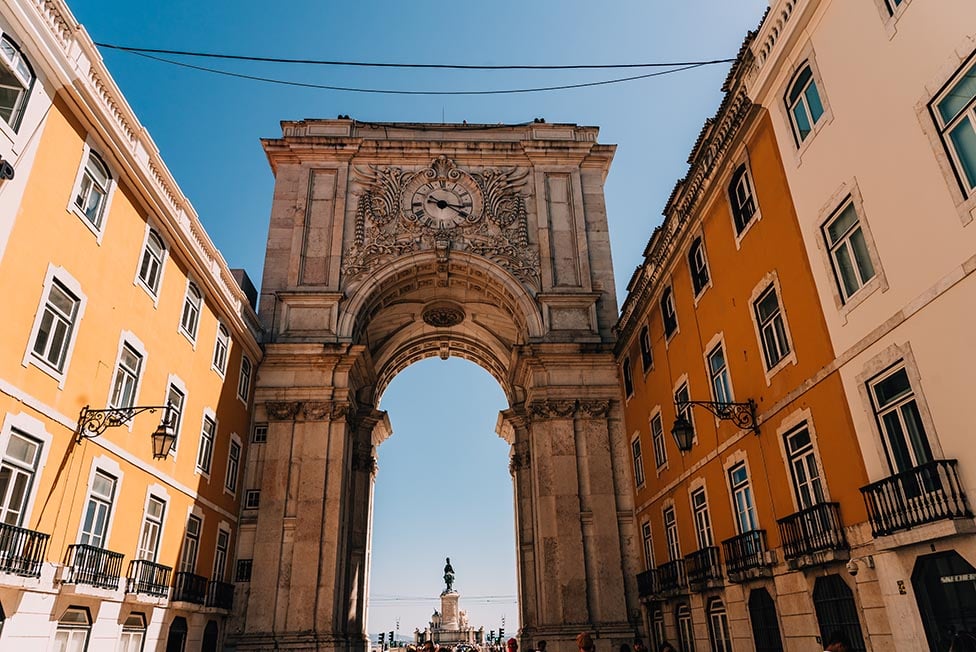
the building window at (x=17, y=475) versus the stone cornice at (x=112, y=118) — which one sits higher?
the stone cornice at (x=112, y=118)

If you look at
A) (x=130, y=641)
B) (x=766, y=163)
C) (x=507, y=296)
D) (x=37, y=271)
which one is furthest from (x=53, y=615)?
(x=507, y=296)

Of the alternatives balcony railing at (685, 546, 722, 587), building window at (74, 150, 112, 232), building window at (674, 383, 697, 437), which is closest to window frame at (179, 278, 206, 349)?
building window at (74, 150, 112, 232)

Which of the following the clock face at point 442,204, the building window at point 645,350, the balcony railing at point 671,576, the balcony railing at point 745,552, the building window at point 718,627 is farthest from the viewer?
the clock face at point 442,204

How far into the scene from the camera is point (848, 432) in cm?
1148

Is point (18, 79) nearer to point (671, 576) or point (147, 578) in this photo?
point (147, 578)

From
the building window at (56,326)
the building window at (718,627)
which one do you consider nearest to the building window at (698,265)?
the building window at (718,627)

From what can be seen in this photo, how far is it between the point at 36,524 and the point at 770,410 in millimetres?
14503

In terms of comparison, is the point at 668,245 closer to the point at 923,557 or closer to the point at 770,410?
the point at 770,410

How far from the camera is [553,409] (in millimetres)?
26984

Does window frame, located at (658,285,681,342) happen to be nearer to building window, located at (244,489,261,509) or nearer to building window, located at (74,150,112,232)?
building window, located at (74,150,112,232)

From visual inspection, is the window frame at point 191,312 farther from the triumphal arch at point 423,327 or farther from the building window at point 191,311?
the triumphal arch at point 423,327

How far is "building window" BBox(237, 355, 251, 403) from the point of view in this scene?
24.9 metres

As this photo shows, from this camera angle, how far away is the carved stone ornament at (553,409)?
26938 mm

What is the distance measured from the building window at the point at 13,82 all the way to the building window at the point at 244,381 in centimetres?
1355
